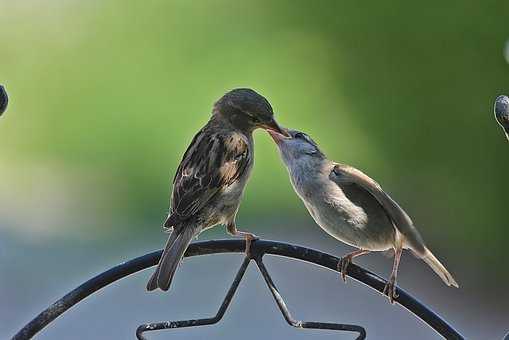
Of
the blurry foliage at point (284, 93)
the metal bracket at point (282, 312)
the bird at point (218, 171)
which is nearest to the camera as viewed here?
the metal bracket at point (282, 312)

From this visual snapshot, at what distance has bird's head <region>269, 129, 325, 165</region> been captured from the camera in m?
2.03

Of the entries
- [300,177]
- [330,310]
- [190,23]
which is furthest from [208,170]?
[190,23]

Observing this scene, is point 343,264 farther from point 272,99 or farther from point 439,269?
point 272,99

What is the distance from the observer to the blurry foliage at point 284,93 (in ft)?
14.9

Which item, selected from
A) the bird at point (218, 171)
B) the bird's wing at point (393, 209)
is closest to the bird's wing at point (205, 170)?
the bird at point (218, 171)

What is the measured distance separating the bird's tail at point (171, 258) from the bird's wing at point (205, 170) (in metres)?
0.03

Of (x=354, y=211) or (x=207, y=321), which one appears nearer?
(x=207, y=321)

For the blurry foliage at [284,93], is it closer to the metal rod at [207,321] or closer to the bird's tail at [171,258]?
the bird's tail at [171,258]

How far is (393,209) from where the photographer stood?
182cm

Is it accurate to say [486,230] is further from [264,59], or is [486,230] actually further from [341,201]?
[341,201]

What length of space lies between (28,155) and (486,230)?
A: 212 cm

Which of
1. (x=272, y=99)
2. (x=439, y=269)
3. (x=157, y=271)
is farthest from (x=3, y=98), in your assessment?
(x=272, y=99)

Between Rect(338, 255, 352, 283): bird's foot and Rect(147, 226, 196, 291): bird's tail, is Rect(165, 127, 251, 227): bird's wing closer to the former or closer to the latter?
Rect(147, 226, 196, 291): bird's tail

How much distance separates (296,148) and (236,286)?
0.36m
